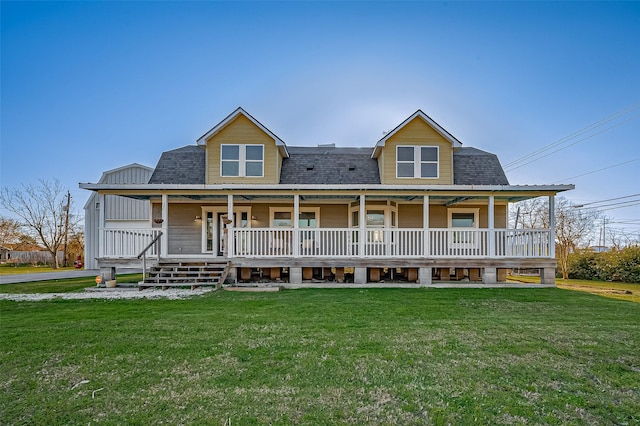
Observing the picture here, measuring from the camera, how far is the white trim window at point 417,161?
13609mm

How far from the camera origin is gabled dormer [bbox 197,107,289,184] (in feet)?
43.9

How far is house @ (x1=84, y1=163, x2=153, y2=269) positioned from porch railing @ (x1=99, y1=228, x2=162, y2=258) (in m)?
9.05

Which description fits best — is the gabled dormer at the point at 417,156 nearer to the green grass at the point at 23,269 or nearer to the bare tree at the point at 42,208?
the green grass at the point at 23,269

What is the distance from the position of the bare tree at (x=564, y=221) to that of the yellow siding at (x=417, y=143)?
12461 mm

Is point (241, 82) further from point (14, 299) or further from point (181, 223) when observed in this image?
point (14, 299)

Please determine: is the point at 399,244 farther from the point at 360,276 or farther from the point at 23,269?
the point at 23,269

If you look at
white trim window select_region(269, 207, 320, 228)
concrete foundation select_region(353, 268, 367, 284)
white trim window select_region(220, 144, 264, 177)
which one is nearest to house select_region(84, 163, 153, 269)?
white trim window select_region(220, 144, 264, 177)

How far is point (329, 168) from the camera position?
14.4 m

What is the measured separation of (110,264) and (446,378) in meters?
12.0

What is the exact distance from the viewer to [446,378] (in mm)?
3711

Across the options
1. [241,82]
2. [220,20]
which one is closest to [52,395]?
[220,20]

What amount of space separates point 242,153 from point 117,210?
483 inches

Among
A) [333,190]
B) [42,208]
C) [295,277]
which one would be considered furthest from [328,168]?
[42,208]

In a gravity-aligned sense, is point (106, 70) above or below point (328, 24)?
below
